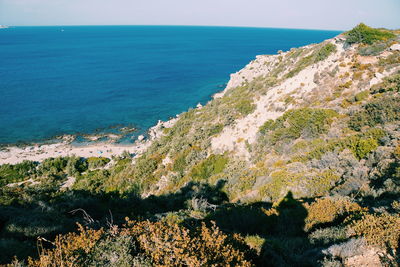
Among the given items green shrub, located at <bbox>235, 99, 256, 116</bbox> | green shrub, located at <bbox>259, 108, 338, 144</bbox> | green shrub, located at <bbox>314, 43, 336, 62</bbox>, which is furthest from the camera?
green shrub, located at <bbox>314, 43, 336, 62</bbox>

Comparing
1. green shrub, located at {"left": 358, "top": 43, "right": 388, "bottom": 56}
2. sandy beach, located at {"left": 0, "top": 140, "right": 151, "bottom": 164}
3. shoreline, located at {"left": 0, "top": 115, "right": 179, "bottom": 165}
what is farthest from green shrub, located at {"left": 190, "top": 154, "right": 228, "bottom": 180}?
green shrub, located at {"left": 358, "top": 43, "right": 388, "bottom": 56}

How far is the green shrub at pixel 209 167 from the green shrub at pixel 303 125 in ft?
14.5

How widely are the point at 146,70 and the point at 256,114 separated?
8021 centimetres

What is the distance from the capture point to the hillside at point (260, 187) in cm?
632

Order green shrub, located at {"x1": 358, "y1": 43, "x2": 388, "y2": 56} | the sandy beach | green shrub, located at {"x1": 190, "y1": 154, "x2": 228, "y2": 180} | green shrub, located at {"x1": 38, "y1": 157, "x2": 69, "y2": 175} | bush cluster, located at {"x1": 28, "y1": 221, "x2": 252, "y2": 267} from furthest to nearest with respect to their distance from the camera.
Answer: the sandy beach, green shrub, located at {"x1": 38, "y1": 157, "x2": 69, "y2": 175}, green shrub, located at {"x1": 358, "y1": 43, "x2": 388, "y2": 56}, green shrub, located at {"x1": 190, "y1": 154, "x2": 228, "y2": 180}, bush cluster, located at {"x1": 28, "y1": 221, "x2": 252, "y2": 267}

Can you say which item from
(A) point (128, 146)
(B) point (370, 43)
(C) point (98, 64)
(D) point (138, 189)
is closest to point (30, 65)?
(C) point (98, 64)

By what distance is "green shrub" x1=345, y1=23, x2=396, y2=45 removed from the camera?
23970 mm

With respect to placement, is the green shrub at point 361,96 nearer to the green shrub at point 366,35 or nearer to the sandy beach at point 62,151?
the green shrub at point 366,35

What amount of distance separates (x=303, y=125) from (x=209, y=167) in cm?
801

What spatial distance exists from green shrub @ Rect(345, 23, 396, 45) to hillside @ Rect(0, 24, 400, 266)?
0.13 m

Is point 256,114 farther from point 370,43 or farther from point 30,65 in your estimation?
point 30,65

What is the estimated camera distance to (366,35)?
81.8 feet

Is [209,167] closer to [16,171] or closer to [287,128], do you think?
[287,128]

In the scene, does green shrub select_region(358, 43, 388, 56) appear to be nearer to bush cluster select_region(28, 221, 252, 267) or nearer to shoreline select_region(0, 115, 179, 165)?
bush cluster select_region(28, 221, 252, 267)
